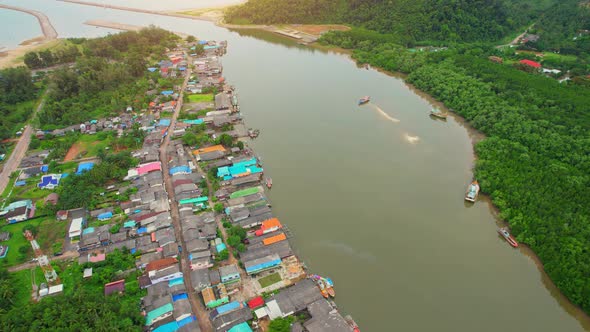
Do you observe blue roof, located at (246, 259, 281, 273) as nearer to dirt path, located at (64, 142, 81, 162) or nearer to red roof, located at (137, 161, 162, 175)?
red roof, located at (137, 161, 162, 175)

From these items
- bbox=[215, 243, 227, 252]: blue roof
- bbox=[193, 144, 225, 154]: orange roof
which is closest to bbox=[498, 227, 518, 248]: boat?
bbox=[215, 243, 227, 252]: blue roof

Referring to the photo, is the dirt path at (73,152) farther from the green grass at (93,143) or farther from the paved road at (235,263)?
the paved road at (235,263)

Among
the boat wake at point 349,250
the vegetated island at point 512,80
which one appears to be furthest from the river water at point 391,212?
the vegetated island at point 512,80

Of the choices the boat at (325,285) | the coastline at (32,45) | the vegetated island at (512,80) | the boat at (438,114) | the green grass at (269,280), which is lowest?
the coastline at (32,45)

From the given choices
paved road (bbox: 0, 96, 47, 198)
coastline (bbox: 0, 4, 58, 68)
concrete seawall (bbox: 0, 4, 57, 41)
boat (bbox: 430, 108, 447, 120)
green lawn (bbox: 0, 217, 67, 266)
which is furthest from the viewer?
concrete seawall (bbox: 0, 4, 57, 41)

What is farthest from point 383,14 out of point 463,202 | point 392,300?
point 392,300

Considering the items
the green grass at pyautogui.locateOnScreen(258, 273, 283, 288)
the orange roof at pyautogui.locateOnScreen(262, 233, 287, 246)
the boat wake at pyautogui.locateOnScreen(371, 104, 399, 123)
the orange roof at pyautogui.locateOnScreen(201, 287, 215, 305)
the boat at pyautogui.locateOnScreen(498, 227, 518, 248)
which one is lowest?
the orange roof at pyautogui.locateOnScreen(201, 287, 215, 305)

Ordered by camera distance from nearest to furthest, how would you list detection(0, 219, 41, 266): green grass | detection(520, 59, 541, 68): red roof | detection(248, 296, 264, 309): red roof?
detection(248, 296, 264, 309): red roof → detection(0, 219, 41, 266): green grass → detection(520, 59, 541, 68): red roof
